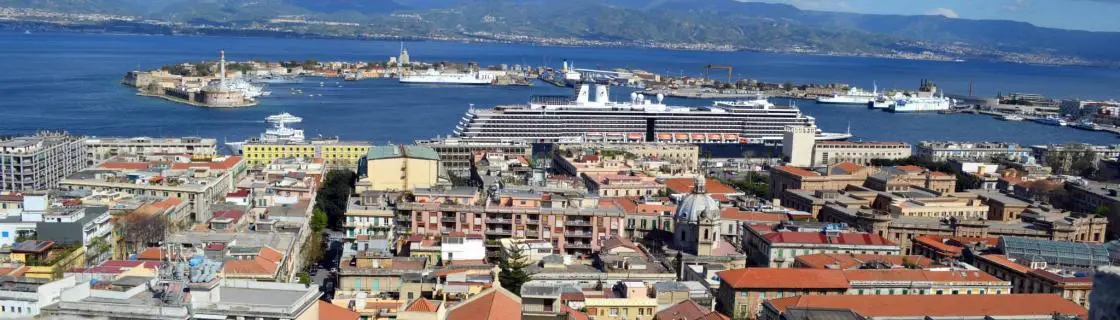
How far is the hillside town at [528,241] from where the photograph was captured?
484 inches

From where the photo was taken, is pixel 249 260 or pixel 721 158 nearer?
pixel 249 260

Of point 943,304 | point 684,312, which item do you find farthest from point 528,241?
point 943,304

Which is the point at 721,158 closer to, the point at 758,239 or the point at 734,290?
the point at 758,239

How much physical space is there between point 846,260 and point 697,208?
110 inches

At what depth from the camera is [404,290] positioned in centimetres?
1472

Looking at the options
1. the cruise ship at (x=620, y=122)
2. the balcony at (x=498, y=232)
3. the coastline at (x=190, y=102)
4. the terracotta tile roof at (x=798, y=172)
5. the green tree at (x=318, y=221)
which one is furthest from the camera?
the coastline at (x=190, y=102)

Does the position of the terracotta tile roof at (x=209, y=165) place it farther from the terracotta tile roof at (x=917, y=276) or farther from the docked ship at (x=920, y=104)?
the docked ship at (x=920, y=104)

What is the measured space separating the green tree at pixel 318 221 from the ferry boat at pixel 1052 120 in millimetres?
57457

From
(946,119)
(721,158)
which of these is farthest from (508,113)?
(946,119)

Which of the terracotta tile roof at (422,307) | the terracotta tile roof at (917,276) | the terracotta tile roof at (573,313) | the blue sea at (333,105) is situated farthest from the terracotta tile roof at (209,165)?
the blue sea at (333,105)

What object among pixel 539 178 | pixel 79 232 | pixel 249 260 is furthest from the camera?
pixel 539 178

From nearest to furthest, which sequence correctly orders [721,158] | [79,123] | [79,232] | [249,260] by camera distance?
[249,260] < [79,232] < [721,158] < [79,123]

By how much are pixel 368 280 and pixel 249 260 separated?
2106 millimetres

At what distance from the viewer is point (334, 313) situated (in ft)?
40.8
